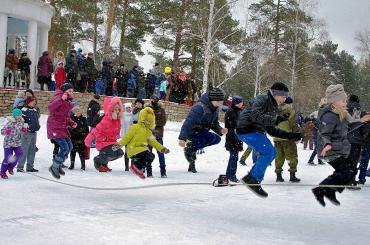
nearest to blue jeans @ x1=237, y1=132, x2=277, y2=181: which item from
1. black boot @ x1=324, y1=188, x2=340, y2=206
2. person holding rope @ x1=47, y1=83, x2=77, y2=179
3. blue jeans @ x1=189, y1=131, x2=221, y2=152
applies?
blue jeans @ x1=189, y1=131, x2=221, y2=152

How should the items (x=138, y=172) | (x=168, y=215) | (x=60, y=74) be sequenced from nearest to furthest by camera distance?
(x=168, y=215), (x=138, y=172), (x=60, y=74)

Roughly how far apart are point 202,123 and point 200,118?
16cm

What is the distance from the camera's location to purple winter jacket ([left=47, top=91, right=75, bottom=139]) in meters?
10.3

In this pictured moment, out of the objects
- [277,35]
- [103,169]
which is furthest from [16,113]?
[277,35]

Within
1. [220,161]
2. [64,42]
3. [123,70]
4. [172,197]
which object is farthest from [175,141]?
[64,42]

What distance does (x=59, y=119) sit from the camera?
10352 mm

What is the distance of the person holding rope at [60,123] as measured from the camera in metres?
10.2

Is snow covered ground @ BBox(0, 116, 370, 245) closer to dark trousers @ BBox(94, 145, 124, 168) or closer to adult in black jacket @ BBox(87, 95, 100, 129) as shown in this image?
dark trousers @ BBox(94, 145, 124, 168)

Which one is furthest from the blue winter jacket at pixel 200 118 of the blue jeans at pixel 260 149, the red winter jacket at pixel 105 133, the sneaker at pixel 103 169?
the sneaker at pixel 103 169

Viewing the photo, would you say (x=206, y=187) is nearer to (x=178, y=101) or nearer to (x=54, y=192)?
(x=54, y=192)

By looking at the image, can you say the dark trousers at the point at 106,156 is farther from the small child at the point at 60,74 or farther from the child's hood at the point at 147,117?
the small child at the point at 60,74

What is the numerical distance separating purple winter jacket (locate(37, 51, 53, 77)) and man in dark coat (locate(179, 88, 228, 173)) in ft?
45.2

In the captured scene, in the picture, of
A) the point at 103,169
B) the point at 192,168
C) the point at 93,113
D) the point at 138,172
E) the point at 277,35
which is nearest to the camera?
the point at 138,172

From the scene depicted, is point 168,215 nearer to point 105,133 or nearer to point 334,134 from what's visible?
point 334,134
